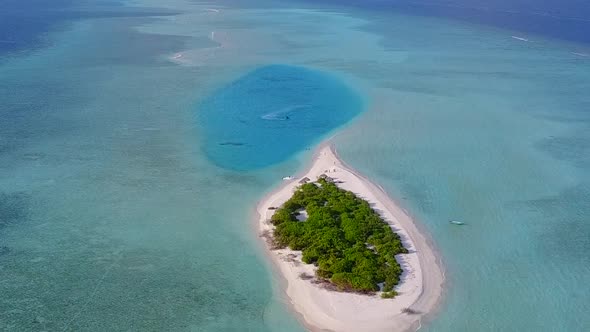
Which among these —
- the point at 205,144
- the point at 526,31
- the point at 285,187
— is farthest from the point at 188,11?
the point at 285,187

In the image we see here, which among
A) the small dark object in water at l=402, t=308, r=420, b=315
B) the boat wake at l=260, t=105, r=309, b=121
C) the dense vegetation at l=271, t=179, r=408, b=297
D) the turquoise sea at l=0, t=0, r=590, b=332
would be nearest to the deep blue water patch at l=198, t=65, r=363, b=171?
the boat wake at l=260, t=105, r=309, b=121

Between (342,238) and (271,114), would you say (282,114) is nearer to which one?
(271,114)

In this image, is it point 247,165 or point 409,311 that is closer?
point 409,311

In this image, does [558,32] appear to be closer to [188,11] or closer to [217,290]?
[188,11]

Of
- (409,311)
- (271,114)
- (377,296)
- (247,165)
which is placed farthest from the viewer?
(271,114)

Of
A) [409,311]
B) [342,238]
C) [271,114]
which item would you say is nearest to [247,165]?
[271,114]

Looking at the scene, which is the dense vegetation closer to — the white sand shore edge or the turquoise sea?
the white sand shore edge
